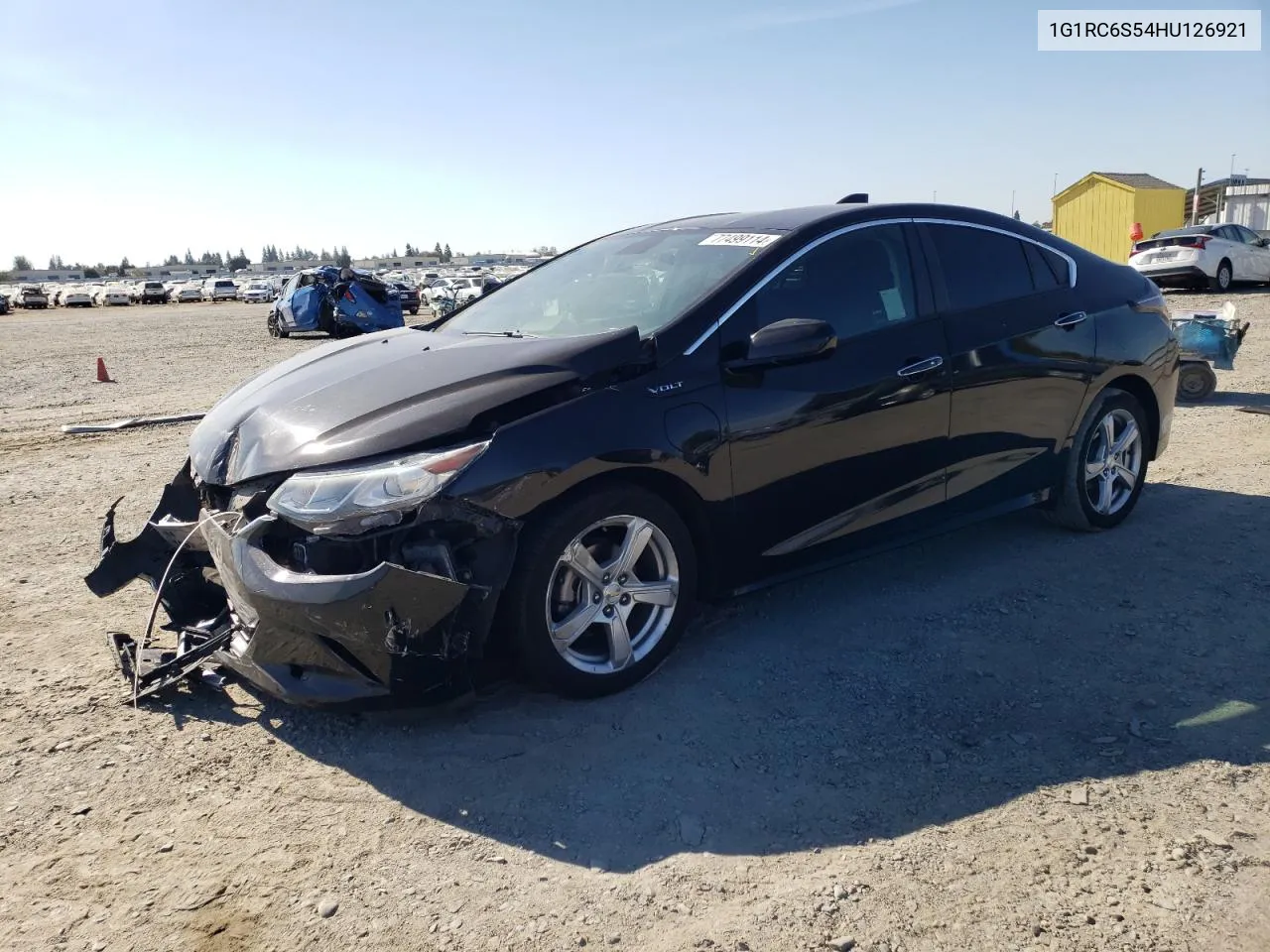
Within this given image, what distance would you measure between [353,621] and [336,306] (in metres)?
21.3

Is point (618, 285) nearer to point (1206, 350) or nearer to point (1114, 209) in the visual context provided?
point (1206, 350)

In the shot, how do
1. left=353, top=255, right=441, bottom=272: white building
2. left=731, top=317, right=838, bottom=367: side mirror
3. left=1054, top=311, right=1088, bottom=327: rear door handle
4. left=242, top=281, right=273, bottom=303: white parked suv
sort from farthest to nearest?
left=353, top=255, right=441, bottom=272: white building → left=242, top=281, right=273, bottom=303: white parked suv → left=1054, top=311, right=1088, bottom=327: rear door handle → left=731, top=317, right=838, bottom=367: side mirror

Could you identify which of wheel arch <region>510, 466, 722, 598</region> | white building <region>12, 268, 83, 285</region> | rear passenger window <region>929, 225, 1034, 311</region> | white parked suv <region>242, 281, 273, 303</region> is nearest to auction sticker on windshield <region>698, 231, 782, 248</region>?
rear passenger window <region>929, 225, 1034, 311</region>

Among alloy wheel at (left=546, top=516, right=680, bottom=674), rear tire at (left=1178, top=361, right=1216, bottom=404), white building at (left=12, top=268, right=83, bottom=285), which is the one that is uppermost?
white building at (left=12, top=268, right=83, bottom=285)

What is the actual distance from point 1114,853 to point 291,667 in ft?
8.07

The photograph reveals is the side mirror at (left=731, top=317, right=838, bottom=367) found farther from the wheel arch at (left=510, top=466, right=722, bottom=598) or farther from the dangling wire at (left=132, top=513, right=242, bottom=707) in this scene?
the dangling wire at (left=132, top=513, right=242, bottom=707)

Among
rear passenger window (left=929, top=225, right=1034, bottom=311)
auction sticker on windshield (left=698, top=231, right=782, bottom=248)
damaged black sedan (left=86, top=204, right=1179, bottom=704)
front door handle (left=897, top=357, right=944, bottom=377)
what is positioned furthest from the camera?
rear passenger window (left=929, top=225, right=1034, bottom=311)

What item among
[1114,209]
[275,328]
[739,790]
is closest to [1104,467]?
[739,790]

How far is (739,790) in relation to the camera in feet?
9.78

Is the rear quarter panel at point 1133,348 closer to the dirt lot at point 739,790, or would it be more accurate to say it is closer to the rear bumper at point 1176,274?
the dirt lot at point 739,790

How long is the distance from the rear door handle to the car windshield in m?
1.75

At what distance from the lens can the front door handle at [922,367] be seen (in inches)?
165

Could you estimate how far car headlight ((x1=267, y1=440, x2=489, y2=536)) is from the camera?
3021 millimetres

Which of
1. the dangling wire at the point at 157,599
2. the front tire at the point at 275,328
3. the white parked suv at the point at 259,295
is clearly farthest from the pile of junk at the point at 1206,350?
the white parked suv at the point at 259,295
